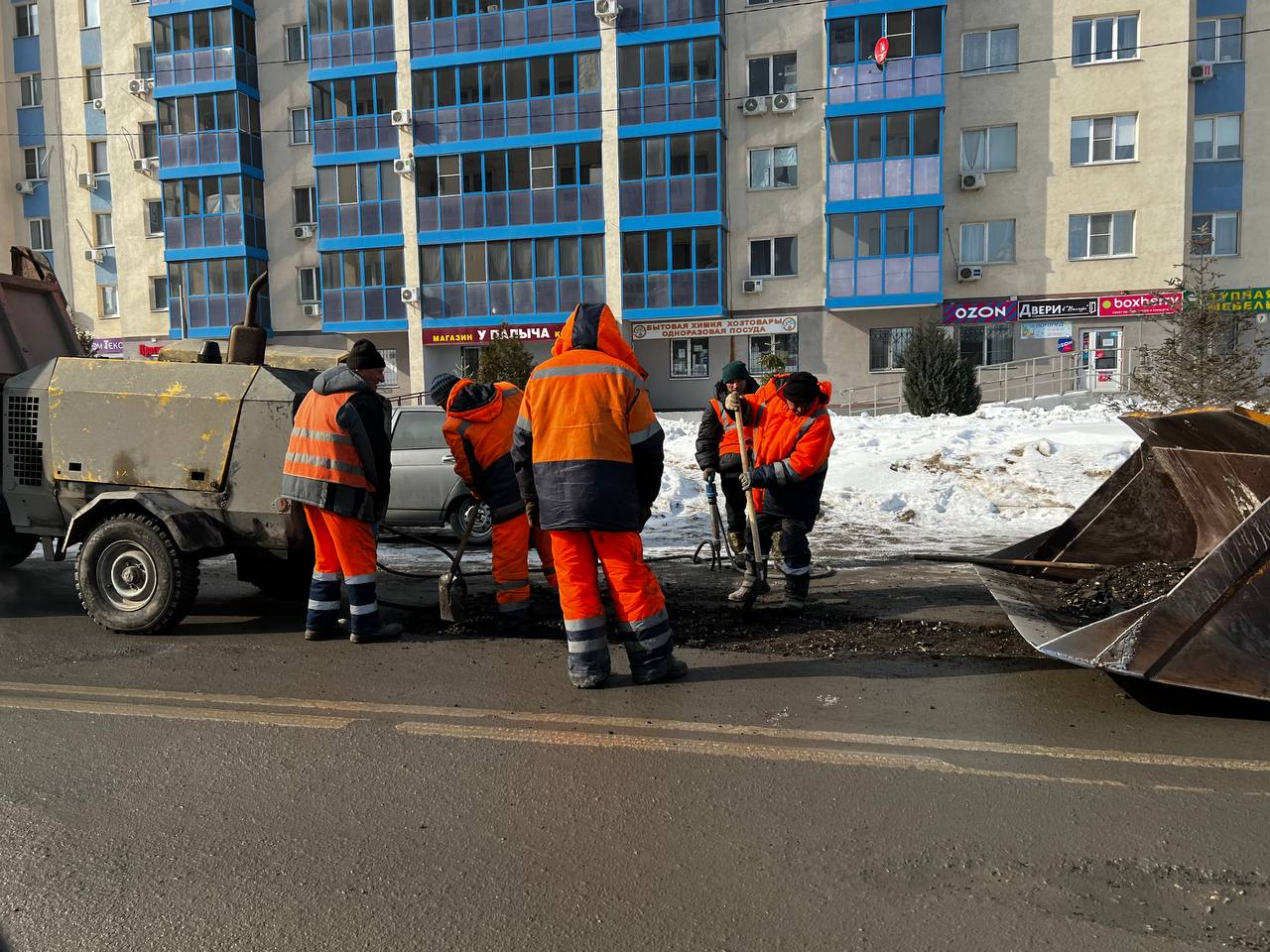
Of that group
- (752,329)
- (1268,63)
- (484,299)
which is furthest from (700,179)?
(1268,63)

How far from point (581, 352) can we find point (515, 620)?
2.04m

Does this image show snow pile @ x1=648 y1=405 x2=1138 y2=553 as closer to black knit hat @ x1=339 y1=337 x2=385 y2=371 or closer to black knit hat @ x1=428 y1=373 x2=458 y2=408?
black knit hat @ x1=428 y1=373 x2=458 y2=408

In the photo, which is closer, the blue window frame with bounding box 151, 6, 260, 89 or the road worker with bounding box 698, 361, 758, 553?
the road worker with bounding box 698, 361, 758, 553

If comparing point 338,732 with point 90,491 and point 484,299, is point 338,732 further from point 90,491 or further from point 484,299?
point 484,299

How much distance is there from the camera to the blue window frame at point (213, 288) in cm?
3294

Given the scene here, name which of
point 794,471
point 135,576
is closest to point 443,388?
point 135,576

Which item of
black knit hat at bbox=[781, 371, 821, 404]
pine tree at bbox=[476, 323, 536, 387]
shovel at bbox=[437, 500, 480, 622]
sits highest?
pine tree at bbox=[476, 323, 536, 387]

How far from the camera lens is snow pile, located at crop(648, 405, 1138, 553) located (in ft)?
33.6

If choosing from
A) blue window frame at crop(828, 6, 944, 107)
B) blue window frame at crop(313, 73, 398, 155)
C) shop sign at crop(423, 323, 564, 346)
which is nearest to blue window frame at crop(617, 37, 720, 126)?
blue window frame at crop(828, 6, 944, 107)

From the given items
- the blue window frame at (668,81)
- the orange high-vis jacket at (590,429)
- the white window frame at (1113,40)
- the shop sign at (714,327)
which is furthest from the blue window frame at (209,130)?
the orange high-vis jacket at (590,429)

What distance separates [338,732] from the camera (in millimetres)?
4082

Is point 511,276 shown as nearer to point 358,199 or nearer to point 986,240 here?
point 358,199

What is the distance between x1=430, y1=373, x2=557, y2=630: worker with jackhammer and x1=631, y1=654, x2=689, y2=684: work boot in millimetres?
1457

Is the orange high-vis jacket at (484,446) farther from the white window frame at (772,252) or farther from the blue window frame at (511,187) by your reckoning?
the blue window frame at (511,187)
